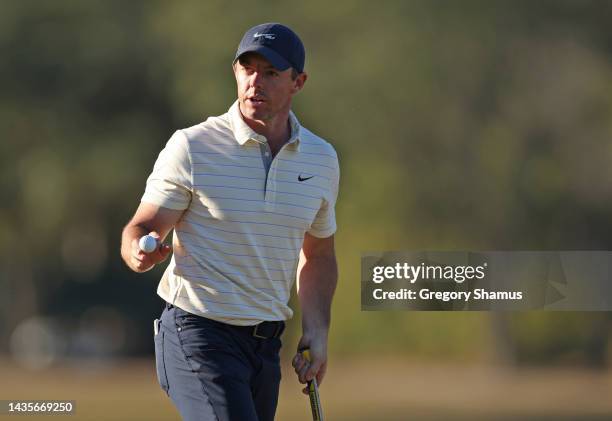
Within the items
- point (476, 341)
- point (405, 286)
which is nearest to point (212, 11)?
point (476, 341)

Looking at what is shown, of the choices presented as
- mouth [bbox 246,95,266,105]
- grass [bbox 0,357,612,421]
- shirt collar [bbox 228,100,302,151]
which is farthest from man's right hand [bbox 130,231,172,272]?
grass [bbox 0,357,612,421]

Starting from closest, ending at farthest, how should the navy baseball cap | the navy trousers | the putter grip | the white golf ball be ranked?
the white golf ball → the navy trousers → the navy baseball cap → the putter grip

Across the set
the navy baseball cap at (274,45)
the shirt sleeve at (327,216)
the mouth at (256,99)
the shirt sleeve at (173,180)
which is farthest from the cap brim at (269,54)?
the shirt sleeve at (327,216)

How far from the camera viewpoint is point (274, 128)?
157 inches

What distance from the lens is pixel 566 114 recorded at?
1574cm

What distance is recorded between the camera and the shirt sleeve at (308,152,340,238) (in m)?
4.12

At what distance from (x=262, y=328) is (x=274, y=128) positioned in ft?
2.09

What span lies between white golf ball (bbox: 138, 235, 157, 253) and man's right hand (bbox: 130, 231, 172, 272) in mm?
14

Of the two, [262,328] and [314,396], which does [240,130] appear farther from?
[314,396]

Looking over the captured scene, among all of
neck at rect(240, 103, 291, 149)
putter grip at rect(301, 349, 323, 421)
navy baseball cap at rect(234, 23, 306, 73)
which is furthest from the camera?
putter grip at rect(301, 349, 323, 421)

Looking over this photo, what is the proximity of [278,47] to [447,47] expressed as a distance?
11579 mm

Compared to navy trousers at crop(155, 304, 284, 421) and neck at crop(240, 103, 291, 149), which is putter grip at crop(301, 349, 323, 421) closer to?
navy trousers at crop(155, 304, 284, 421)

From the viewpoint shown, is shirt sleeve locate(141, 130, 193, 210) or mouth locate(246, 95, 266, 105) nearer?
shirt sleeve locate(141, 130, 193, 210)

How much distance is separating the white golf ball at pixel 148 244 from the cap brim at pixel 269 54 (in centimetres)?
76
